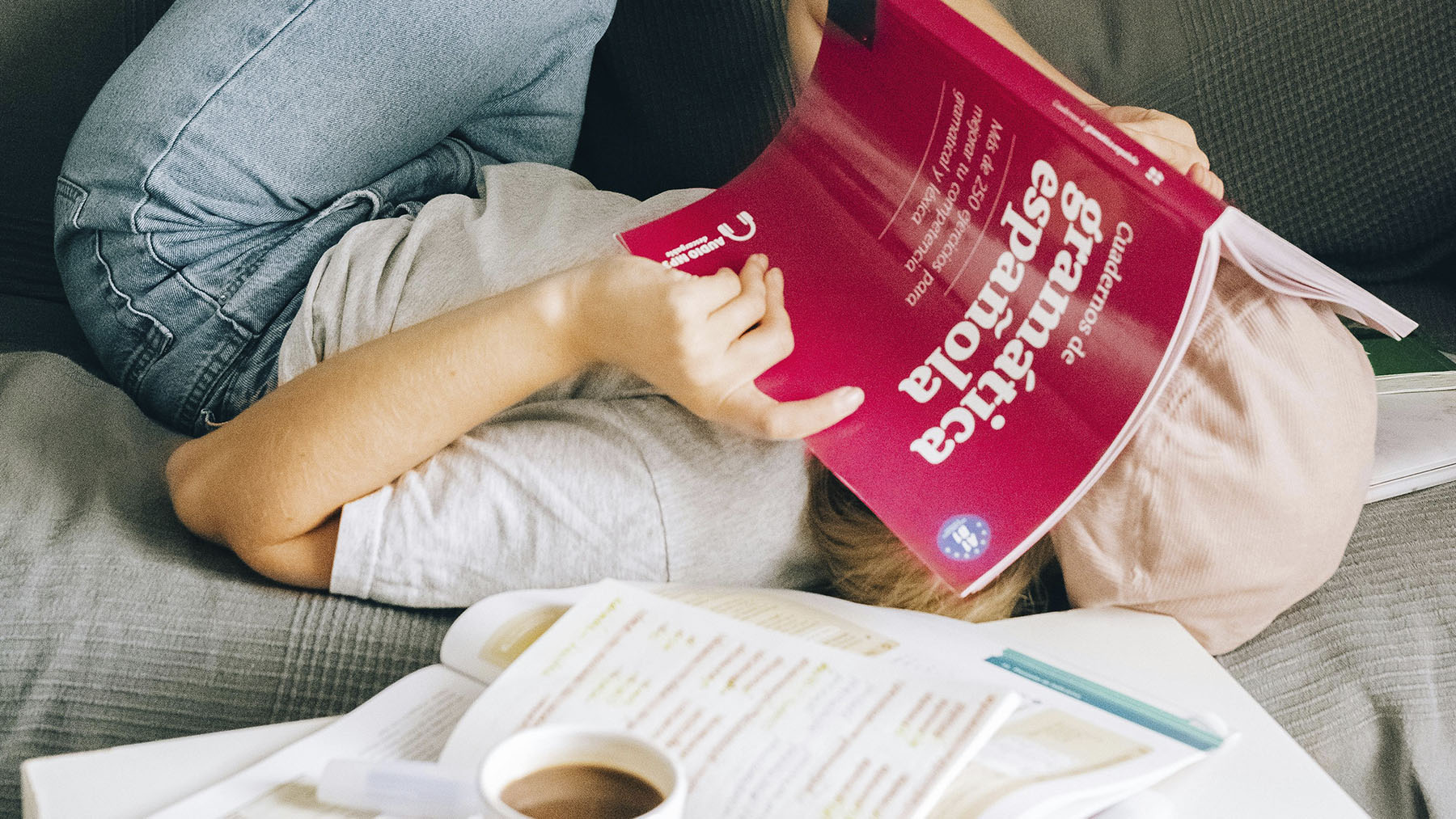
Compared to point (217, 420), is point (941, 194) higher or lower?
higher

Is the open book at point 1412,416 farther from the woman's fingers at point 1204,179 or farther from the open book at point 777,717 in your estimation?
the open book at point 777,717

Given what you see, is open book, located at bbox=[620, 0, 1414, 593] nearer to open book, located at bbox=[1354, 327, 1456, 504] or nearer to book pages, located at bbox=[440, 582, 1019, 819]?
book pages, located at bbox=[440, 582, 1019, 819]

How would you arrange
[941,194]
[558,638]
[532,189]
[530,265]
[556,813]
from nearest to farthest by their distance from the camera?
1. [556,813]
2. [558,638]
3. [941,194]
4. [530,265]
5. [532,189]

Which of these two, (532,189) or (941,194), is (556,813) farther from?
(532,189)

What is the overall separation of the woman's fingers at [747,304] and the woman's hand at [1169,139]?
0.22 m

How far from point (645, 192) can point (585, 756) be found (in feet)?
2.72

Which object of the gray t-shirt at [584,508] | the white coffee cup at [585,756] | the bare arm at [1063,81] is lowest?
the gray t-shirt at [584,508]

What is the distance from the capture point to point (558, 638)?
47 cm

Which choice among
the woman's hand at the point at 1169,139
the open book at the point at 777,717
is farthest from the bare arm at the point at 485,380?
the woman's hand at the point at 1169,139

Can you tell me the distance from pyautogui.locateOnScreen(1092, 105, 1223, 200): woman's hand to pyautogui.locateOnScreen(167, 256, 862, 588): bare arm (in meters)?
0.24

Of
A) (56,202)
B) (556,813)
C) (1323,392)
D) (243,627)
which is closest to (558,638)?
(556,813)

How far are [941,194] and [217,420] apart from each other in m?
0.58

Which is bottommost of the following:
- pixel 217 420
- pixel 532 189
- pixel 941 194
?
pixel 217 420

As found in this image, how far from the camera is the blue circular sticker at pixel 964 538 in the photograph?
54 centimetres
